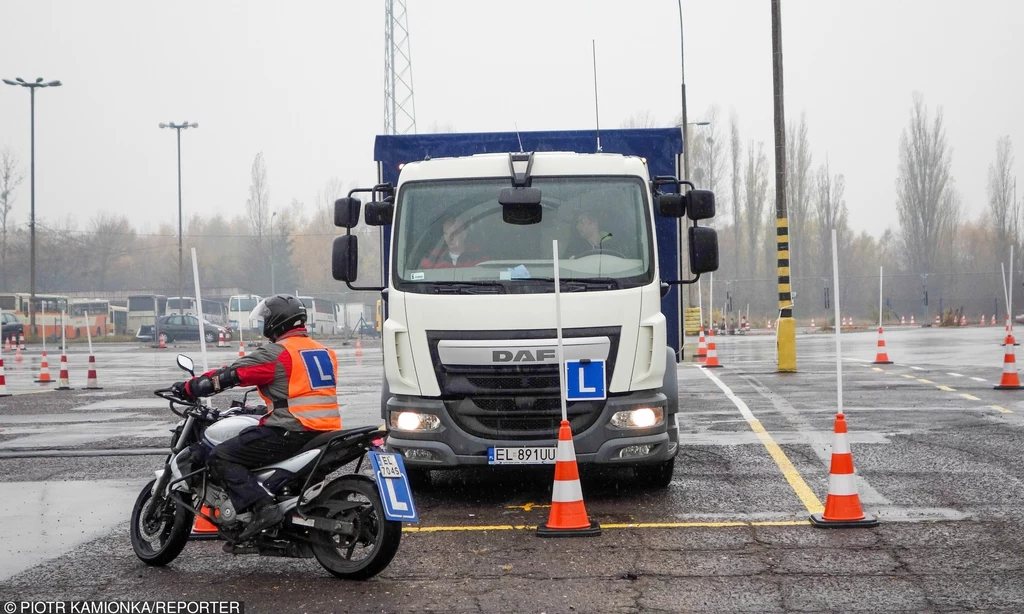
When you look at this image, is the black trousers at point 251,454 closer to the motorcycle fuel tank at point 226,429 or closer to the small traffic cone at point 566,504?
the motorcycle fuel tank at point 226,429

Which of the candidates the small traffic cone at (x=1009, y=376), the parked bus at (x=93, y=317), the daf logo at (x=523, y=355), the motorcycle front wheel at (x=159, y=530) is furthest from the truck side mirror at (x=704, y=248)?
the parked bus at (x=93, y=317)

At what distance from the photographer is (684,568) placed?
670 centimetres

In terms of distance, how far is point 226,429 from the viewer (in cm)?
697

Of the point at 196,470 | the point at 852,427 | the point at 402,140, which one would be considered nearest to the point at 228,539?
the point at 196,470

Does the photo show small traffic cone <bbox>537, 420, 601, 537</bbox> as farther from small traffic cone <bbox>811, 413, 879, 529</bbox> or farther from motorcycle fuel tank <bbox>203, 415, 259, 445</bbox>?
motorcycle fuel tank <bbox>203, 415, 259, 445</bbox>

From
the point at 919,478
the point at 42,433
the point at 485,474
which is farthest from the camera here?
the point at 42,433

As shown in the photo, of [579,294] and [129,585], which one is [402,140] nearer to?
A: [579,294]

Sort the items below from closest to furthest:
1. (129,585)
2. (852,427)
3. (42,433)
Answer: (129,585)
(852,427)
(42,433)

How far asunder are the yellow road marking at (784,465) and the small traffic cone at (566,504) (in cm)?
168

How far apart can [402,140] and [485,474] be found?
310 cm

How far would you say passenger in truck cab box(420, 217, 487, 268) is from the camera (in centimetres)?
904

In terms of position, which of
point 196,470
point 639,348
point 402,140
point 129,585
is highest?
point 402,140

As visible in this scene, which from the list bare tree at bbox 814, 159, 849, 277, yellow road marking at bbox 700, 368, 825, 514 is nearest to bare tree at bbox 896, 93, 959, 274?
bare tree at bbox 814, 159, 849, 277

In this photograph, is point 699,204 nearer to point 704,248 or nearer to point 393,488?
point 704,248
